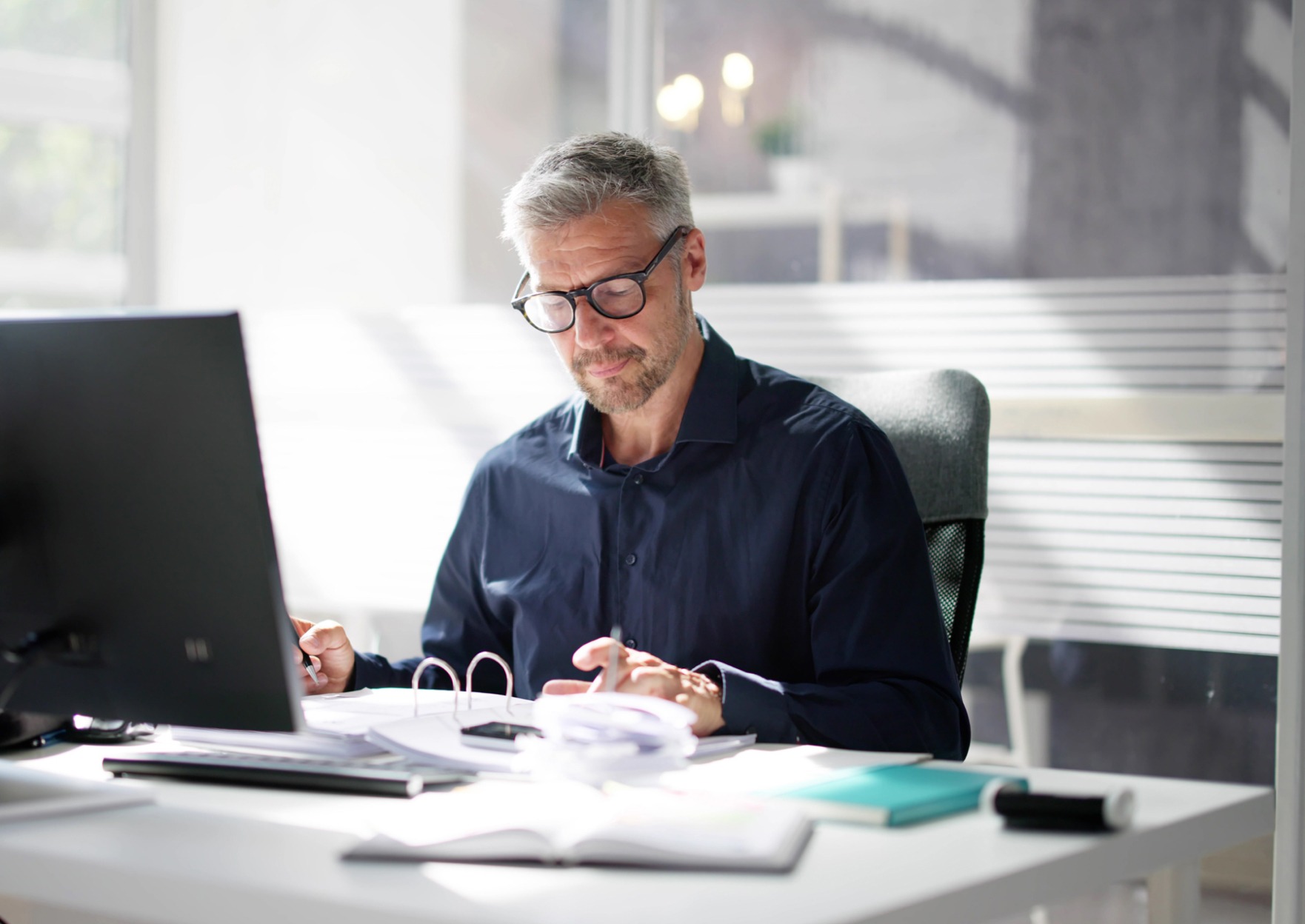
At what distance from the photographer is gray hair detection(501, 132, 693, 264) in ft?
6.20

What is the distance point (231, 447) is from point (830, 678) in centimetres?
86

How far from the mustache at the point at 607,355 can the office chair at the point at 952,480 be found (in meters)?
0.39

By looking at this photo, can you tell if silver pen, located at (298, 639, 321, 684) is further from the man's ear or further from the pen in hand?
the man's ear

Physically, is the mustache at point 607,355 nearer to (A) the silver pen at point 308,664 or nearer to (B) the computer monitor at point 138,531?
(A) the silver pen at point 308,664

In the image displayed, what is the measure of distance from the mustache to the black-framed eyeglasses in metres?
0.04

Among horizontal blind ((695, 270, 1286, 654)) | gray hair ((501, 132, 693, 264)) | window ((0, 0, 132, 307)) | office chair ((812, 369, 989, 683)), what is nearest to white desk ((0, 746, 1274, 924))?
office chair ((812, 369, 989, 683))

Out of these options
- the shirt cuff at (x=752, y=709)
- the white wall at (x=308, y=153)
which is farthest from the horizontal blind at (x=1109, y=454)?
the shirt cuff at (x=752, y=709)

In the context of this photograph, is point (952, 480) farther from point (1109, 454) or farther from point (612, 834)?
point (612, 834)

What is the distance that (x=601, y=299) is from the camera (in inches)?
73.6

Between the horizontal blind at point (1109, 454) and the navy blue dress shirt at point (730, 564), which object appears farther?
the horizontal blind at point (1109, 454)

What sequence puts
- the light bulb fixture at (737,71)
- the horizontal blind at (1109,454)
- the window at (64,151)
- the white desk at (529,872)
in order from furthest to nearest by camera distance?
the window at (64,151)
the light bulb fixture at (737,71)
the horizontal blind at (1109,454)
the white desk at (529,872)

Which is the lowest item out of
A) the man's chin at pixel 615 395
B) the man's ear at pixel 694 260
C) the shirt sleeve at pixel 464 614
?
the shirt sleeve at pixel 464 614

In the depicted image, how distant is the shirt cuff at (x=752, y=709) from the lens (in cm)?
148

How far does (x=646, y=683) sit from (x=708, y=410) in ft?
2.04
